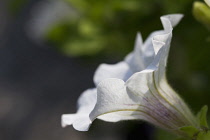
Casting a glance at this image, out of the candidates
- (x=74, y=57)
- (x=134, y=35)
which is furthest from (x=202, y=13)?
(x=74, y=57)

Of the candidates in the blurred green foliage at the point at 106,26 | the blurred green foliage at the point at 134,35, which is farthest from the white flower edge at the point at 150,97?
the blurred green foliage at the point at 106,26

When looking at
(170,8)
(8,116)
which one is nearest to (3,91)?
(8,116)

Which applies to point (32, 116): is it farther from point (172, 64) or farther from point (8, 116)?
point (172, 64)

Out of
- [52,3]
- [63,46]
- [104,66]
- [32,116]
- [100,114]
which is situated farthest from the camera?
[32,116]

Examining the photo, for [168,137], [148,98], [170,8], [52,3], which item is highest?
[52,3]

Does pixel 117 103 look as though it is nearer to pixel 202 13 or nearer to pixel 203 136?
pixel 203 136

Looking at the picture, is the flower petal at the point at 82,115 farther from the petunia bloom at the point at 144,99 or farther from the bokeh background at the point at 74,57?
the bokeh background at the point at 74,57
